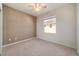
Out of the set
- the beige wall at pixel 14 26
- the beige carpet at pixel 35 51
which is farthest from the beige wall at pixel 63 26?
the beige wall at pixel 14 26

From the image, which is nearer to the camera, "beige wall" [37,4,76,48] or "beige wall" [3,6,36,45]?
"beige wall" [3,6,36,45]

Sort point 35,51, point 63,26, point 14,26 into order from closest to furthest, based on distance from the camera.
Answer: point 35,51 < point 14,26 < point 63,26

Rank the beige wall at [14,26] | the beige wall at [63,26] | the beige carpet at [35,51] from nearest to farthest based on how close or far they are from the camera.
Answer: the beige carpet at [35,51] < the beige wall at [14,26] < the beige wall at [63,26]

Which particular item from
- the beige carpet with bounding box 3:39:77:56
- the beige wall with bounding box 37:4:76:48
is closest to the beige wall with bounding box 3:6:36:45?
the beige carpet with bounding box 3:39:77:56

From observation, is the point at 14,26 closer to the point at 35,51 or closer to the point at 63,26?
the point at 35,51

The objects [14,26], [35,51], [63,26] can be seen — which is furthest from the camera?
[63,26]

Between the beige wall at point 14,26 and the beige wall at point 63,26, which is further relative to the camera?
the beige wall at point 63,26

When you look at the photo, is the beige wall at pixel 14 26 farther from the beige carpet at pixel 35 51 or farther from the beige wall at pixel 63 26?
the beige wall at pixel 63 26

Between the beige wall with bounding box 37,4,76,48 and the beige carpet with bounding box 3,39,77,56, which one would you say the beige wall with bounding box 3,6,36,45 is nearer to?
the beige carpet with bounding box 3,39,77,56

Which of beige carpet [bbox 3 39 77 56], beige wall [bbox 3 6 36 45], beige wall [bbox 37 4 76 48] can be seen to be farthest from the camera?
beige wall [bbox 37 4 76 48]

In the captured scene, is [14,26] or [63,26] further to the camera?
[63,26]

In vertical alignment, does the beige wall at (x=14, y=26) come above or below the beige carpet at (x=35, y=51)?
above

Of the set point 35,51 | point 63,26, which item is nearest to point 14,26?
point 35,51

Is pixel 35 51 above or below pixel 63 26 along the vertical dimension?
below
